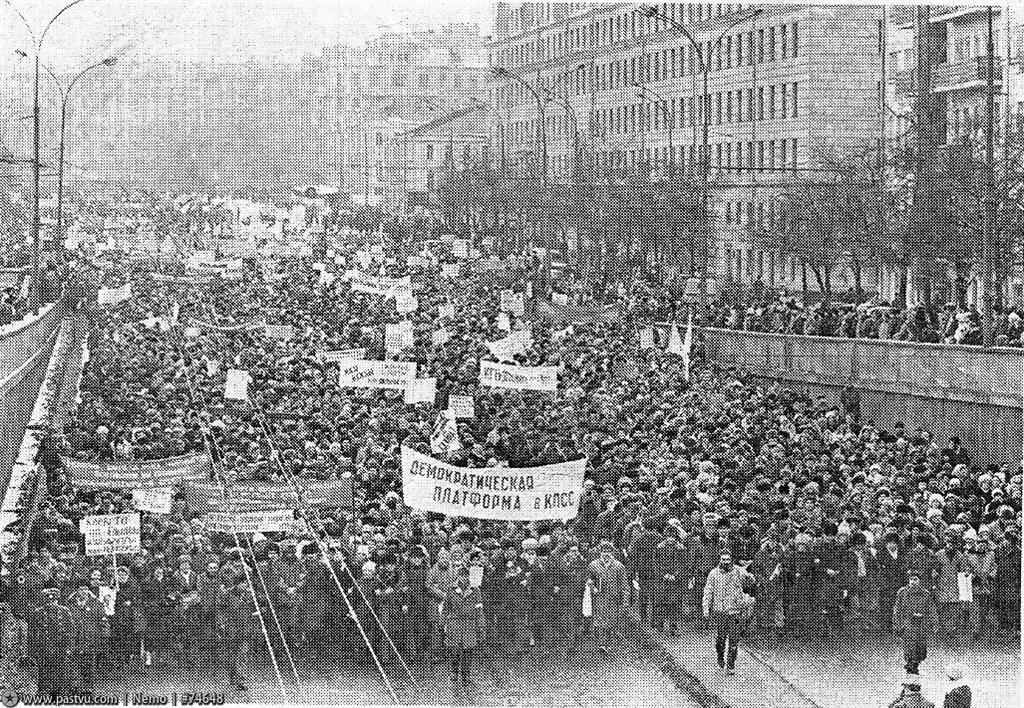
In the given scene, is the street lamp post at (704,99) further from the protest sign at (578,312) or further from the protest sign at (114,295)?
the protest sign at (114,295)

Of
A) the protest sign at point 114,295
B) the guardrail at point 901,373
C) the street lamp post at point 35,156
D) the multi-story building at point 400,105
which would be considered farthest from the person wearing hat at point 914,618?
the street lamp post at point 35,156

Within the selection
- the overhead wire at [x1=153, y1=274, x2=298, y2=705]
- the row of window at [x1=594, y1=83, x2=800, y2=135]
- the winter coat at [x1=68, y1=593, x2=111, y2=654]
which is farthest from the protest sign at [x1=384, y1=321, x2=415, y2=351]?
the winter coat at [x1=68, y1=593, x2=111, y2=654]

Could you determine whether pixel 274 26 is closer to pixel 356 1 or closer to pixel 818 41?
pixel 356 1

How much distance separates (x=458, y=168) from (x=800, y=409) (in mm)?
3896

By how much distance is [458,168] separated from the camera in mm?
17297

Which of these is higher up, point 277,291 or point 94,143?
point 94,143

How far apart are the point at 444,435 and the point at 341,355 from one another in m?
1.41

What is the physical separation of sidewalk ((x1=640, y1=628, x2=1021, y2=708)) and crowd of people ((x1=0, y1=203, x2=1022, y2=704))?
12cm

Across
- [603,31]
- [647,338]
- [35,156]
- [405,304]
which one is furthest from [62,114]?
[647,338]

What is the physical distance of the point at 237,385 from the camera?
16.8 metres

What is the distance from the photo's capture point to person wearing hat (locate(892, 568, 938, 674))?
521 inches

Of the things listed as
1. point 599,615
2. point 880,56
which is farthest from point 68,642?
point 880,56

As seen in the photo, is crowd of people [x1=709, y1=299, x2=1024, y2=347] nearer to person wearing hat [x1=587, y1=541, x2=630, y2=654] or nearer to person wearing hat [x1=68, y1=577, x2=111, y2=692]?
person wearing hat [x1=587, y1=541, x2=630, y2=654]

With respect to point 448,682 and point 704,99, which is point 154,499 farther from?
point 704,99
